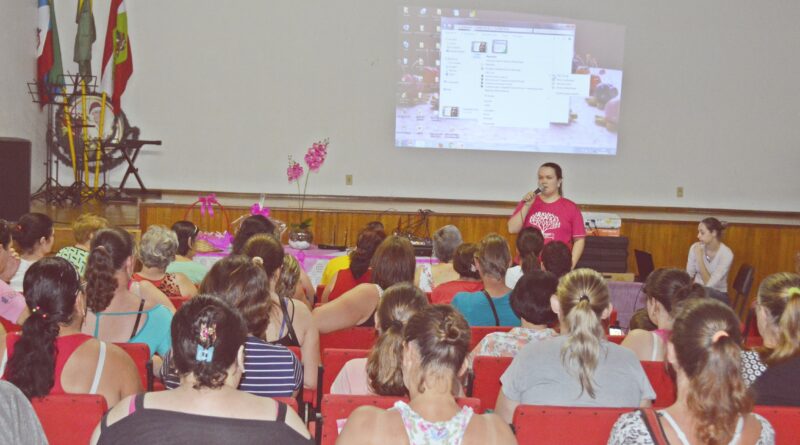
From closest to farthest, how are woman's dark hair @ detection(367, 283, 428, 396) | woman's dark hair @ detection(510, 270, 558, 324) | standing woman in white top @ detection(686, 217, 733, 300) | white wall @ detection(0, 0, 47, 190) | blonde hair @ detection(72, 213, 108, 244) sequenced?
woman's dark hair @ detection(367, 283, 428, 396) → woman's dark hair @ detection(510, 270, 558, 324) → blonde hair @ detection(72, 213, 108, 244) → standing woman in white top @ detection(686, 217, 733, 300) → white wall @ detection(0, 0, 47, 190)

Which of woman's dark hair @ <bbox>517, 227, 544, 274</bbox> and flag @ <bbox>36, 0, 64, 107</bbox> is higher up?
flag @ <bbox>36, 0, 64, 107</bbox>

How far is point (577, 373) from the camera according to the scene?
2.89m

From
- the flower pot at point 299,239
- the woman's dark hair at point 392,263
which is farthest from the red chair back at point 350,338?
the flower pot at point 299,239

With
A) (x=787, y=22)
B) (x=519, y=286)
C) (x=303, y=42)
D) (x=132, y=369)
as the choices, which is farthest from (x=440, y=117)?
(x=132, y=369)

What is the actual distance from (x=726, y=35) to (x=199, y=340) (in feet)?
31.5

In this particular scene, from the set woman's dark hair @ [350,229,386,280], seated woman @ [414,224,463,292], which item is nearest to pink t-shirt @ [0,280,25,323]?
woman's dark hair @ [350,229,386,280]

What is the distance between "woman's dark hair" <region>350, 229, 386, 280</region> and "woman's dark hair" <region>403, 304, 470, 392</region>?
2546 mm

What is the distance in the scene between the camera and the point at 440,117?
9.82 meters

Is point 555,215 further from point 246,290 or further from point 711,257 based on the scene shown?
point 246,290

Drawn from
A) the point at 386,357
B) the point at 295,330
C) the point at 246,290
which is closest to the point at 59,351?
the point at 246,290

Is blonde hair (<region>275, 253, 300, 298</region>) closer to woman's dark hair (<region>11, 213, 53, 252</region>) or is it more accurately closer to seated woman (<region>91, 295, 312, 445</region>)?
woman's dark hair (<region>11, 213, 53, 252</region>)

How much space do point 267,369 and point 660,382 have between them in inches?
59.2

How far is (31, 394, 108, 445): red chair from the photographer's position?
235cm

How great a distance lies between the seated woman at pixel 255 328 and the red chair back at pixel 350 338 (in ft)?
2.65
